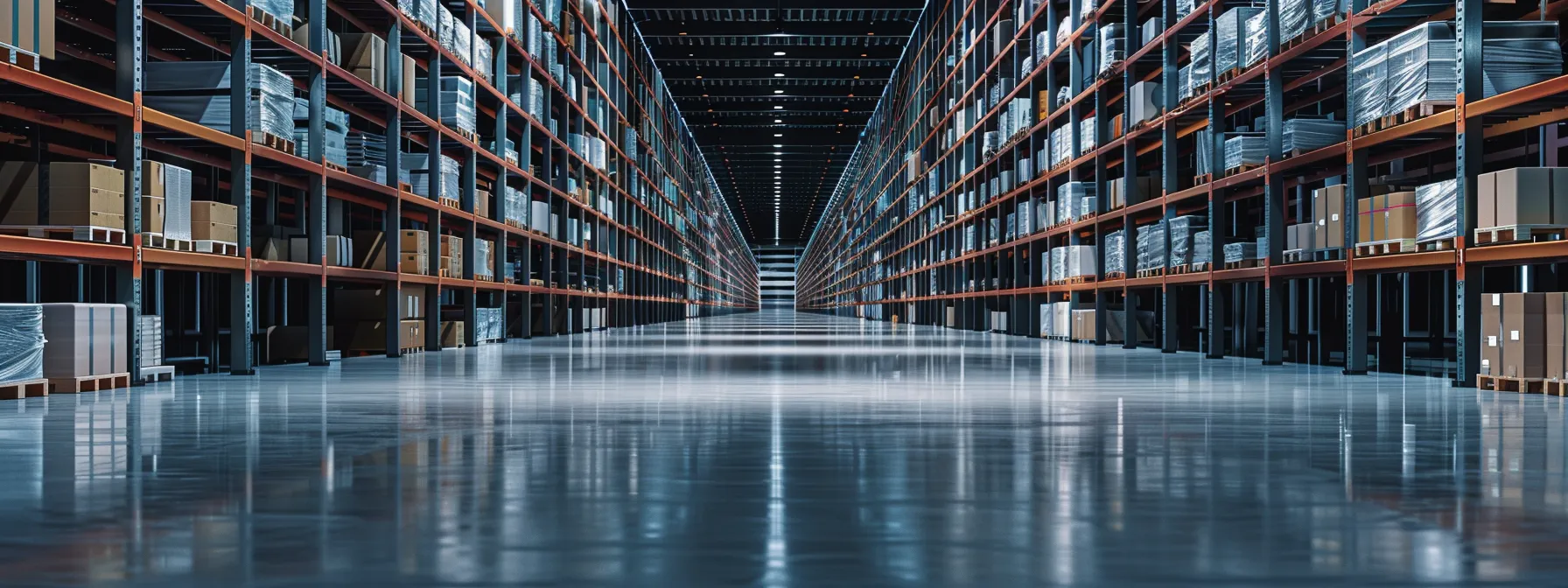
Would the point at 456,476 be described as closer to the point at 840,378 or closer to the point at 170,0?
the point at 840,378

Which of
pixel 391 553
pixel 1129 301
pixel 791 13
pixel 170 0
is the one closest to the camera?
pixel 391 553

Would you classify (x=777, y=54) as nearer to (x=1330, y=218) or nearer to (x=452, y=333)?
(x=452, y=333)

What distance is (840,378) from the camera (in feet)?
32.6

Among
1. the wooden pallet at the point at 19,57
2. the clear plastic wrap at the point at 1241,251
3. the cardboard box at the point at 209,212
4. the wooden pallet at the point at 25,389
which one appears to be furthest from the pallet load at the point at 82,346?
the clear plastic wrap at the point at 1241,251

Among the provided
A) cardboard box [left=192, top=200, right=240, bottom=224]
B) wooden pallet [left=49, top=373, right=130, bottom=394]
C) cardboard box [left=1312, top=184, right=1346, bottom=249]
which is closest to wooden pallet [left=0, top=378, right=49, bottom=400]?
wooden pallet [left=49, top=373, right=130, bottom=394]

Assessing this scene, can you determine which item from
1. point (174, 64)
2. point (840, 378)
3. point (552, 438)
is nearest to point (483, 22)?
point (174, 64)

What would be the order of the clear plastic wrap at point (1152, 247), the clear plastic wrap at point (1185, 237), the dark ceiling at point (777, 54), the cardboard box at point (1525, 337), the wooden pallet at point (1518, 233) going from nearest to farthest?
1. the cardboard box at point (1525, 337)
2. the wooden pallet at point (1518, 233)
3. the clear plastic wrap at point (1185, 237)
4. the clear plastic wrap at point (1152, 247)
5. the dark ceiling at point (777, 54)

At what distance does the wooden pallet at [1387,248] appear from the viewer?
9.80 metres

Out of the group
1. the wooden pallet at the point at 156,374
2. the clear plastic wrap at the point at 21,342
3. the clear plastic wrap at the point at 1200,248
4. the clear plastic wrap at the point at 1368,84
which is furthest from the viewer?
the clear plastic wrap at the point at 1200,248

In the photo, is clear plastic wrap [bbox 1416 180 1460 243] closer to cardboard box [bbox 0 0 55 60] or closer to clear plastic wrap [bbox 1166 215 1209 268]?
clear plastic wrap [bbox 1166 215 1209 268]

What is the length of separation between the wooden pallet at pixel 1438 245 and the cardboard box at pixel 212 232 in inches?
372

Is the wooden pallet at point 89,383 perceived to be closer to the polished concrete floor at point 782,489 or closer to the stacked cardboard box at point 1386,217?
the polished concrete floor at point 782,489

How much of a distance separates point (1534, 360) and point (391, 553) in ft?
25.7

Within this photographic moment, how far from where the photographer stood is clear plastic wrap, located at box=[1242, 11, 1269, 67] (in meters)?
12.5
